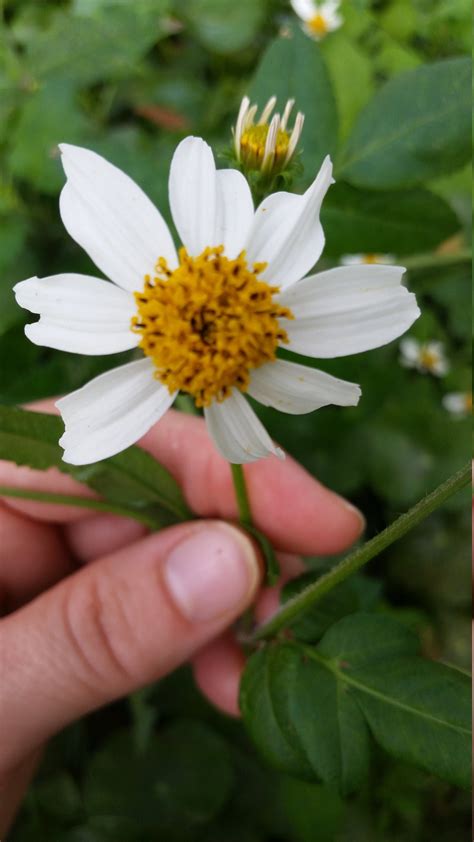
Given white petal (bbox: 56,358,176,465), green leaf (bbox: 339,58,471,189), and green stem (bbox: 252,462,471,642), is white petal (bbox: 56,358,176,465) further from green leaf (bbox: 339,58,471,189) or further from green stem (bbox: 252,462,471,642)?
green leaf (bbox: 339,58,471,189)

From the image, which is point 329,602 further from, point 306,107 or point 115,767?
point 115,767

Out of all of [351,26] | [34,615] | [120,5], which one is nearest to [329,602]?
[34,615]

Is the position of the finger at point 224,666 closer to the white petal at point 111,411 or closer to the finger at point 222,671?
the finger at point 222,671

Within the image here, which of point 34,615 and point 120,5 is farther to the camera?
point 120,5

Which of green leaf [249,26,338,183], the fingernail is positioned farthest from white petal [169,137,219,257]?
the fingernail

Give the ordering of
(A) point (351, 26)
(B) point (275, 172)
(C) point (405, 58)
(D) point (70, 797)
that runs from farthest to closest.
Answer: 1. (A) point (351, 26)
2. (C) point (405, 58)
3. (D) point (70, 797)
4. (B) point (275, 172)

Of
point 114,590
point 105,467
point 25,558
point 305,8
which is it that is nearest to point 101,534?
point 25,558

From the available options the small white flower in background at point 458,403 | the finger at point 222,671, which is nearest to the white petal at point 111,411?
the finger at point 222,671
